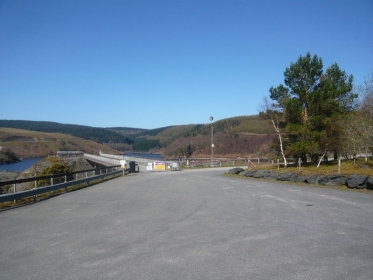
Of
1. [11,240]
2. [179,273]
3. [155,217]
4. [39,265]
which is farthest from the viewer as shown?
[155,217]

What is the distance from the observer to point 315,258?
6219 millimetres

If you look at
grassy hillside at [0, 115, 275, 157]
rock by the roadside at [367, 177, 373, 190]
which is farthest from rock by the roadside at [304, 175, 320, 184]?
grassy hillside at [0, 115, 275, 157]

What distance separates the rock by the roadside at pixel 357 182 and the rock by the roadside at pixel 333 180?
3.26 feet

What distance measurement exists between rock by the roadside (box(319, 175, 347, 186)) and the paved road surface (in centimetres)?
576

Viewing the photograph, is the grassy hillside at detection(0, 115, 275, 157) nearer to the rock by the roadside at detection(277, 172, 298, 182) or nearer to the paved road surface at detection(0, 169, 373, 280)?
the rock by the roadside at detection(277, 172, 298, 182)

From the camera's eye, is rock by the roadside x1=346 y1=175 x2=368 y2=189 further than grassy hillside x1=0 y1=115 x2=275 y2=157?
No

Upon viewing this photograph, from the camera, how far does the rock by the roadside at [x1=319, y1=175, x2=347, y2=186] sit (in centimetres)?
1855

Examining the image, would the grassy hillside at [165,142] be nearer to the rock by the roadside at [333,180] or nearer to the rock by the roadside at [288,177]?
the rock by the roadside at [288,177]

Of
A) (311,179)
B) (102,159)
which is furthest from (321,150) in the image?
(102,159)

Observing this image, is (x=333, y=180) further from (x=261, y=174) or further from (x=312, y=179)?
(x=261, y=174)

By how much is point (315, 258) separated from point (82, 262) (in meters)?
4.22

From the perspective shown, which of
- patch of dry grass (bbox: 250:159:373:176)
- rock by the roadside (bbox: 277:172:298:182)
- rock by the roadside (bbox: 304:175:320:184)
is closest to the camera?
rock by the roadside (bbox: 304:175:320:184)

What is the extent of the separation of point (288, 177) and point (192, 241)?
1661 centimetres

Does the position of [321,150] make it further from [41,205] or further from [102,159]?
[102,159]
